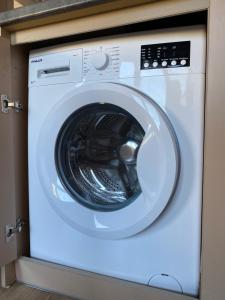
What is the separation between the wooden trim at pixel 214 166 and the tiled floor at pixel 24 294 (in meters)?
0.52

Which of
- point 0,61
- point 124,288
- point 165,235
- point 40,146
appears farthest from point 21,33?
point 124,288

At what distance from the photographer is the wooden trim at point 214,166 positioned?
638mm

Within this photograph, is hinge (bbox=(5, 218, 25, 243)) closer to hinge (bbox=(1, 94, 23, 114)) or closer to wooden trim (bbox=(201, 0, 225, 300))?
hinge (bbox=(1, 94, 23, 114))

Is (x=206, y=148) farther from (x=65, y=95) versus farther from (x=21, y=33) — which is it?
(x=21, y=33)

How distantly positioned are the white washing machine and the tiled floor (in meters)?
0.12

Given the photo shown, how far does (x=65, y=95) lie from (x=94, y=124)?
14 centimetres

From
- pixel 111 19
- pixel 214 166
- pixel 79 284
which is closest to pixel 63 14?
pixel 111 19

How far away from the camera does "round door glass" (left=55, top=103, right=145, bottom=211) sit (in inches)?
33.1

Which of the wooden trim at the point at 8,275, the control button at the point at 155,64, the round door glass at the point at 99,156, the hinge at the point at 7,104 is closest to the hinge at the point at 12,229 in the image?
the wooden trim at the point at 8,275

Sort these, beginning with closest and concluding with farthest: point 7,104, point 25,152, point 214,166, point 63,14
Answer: point 214,166, point 63,14, point 7,104, point 25,152

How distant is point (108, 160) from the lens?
909 millimetres

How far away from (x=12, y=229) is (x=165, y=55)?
0.81 metres

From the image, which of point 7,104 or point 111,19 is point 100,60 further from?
point 7,104

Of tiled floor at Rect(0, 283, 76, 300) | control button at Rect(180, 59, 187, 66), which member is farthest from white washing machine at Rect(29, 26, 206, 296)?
tiled floor at Rect(0, 283, 76, 300)
